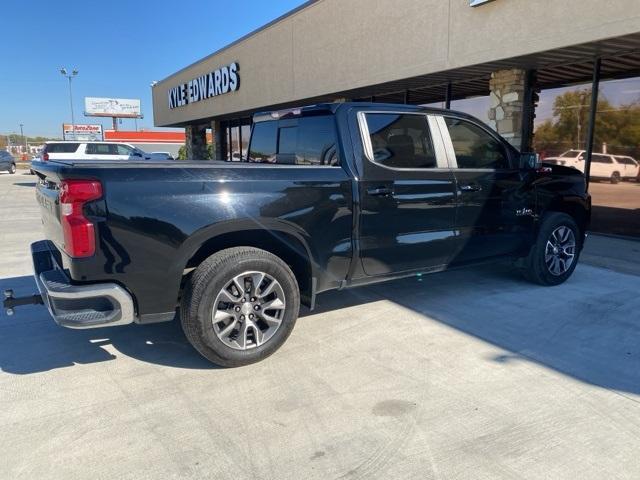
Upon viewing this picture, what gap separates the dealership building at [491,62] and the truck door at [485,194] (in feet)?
9.70

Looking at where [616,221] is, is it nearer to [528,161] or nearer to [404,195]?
[528,161]

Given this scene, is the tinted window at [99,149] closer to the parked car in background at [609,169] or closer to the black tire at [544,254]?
the parked car in background at [609,169]

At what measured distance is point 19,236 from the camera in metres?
8.95

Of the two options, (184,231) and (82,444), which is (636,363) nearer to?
(184,231)

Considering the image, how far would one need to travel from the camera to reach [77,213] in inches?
118

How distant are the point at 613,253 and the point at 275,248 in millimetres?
5889

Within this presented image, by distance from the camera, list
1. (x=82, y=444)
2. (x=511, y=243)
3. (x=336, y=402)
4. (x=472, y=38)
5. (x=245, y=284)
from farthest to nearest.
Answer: (x=472, y=38)
(x=511, y=243)
(x=245, y=284)
(x=336, y=402)
(x=82, y=444)

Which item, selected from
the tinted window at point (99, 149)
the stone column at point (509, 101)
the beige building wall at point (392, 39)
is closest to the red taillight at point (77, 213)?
the beige building wall at point (392, 39)

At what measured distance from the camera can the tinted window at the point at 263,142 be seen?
16.0 ft

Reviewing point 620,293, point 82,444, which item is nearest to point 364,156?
point 82,444

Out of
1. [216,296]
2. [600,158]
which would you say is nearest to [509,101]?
[600,158]

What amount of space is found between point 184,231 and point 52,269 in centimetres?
117

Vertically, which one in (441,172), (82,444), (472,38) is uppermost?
(472,38)

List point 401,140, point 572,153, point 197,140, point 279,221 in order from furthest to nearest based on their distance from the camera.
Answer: point 197,140
point 572,153
point 401,140
point 279,221
